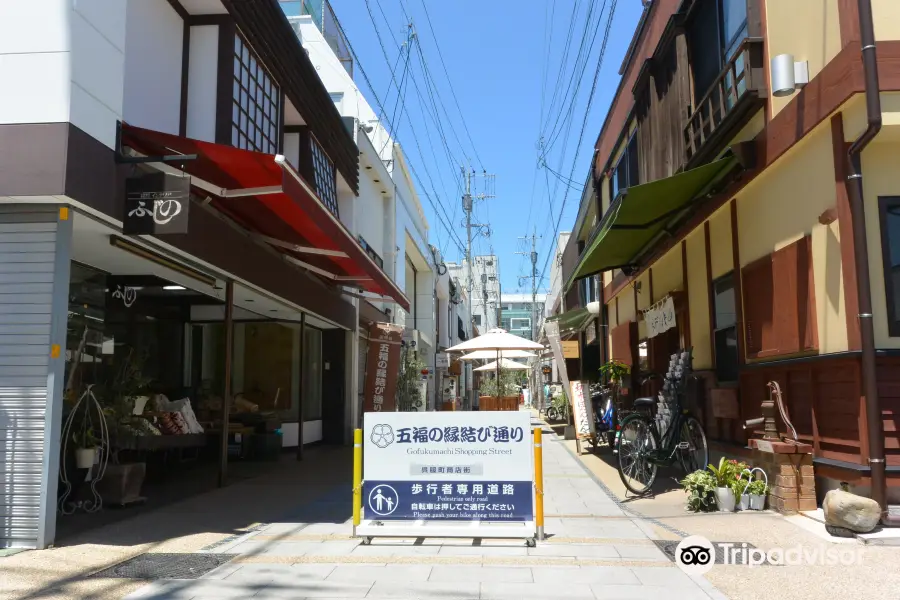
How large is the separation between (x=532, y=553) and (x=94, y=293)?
6.16 meters

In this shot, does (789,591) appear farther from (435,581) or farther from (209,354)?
(209,354)

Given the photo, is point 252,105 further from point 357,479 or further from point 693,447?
point 693,447

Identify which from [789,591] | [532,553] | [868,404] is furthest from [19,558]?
[868,404]

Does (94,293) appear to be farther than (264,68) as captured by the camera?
No

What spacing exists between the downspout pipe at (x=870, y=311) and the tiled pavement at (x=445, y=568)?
6.07ft

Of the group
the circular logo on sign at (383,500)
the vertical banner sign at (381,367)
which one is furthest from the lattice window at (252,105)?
the vertical banner sign at (381,367)

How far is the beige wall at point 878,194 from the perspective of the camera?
593 cm

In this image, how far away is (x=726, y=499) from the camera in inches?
280

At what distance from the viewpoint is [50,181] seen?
18.4 ft

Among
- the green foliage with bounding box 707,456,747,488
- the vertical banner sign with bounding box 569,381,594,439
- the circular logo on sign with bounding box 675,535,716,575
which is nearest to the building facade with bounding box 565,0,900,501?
the green foliage with bounding box 707,456,747,488

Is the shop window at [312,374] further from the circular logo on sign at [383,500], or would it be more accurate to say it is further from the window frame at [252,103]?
the circular logo on sign at [383,500]

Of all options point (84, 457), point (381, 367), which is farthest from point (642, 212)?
point (381, 367)

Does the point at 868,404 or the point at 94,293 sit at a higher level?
the point at 94,293

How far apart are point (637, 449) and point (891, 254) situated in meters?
3.51
